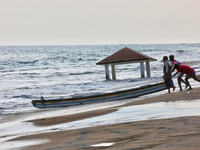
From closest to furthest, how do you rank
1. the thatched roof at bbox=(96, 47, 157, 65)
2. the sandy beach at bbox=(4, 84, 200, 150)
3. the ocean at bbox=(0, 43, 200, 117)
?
the sandy beach at bbox=(4, 84, 200, 150)
the ocean at bbox=(0, 43, 200, 117)
the thatched roof at bbox=(96, 47, 157, 65)

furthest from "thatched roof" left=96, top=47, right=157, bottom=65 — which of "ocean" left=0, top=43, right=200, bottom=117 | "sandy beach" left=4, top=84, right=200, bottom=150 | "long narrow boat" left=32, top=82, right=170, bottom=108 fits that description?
"sandy beach" left=4, top=84, right=200, bottom=150

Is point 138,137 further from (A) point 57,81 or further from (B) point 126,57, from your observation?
(A) point 57,81

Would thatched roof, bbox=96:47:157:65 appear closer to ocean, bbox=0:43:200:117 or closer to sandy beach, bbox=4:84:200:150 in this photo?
ocean, bbox=0:43:200:117

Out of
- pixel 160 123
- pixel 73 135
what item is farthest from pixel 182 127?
pixel 73 135

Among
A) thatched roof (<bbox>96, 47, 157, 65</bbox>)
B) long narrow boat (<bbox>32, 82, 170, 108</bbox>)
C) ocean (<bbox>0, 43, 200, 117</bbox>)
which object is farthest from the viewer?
thatched roof (<bbox>96, 47, 157, 65</bbox>)

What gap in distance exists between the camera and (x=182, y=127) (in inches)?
164

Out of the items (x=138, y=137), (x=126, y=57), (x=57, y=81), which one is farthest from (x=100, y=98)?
(x=57, y=81)

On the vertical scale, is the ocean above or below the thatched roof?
below

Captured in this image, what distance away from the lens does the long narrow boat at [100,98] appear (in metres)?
11.3

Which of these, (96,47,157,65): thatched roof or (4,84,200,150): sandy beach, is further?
(96,47,157,65): thatched roof

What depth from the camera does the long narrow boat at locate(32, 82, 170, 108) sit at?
11328 mm

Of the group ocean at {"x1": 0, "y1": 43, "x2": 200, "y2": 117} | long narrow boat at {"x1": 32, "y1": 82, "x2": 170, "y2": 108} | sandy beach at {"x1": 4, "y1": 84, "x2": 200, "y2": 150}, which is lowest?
ocean at {"x1": 0, "y1": 43, "x2": 200, "y2": 117}

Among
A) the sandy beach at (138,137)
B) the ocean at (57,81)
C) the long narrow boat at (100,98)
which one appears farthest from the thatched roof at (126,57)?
the sandy beach at (138,137)

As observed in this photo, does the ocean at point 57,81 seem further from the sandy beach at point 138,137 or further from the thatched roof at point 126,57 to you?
the sandy beach at point 138,137
